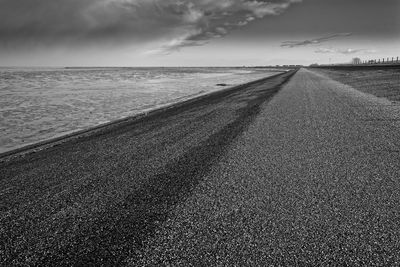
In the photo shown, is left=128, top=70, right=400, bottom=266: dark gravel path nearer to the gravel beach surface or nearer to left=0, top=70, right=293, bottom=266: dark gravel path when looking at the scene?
the gravel beach surface

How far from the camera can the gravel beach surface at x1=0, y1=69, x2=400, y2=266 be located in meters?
2.79

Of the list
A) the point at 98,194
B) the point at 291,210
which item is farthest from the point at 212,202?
the point at 98,194

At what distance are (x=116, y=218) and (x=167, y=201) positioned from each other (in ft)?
2.54

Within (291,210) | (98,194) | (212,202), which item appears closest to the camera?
(291,210)

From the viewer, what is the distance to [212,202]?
3.86 meters

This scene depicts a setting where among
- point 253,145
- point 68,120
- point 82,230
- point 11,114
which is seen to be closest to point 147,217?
point 82,230

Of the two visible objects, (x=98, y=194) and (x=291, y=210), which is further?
(x=98, y=194)

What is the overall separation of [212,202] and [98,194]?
1.95 metres

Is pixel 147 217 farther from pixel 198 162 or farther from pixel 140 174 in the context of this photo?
pixel 198 162

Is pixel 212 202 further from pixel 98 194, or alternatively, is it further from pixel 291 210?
pixel 98 194

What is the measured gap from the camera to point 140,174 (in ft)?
17.0

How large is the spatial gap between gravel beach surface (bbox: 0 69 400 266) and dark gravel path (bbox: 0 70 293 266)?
0.07 ft

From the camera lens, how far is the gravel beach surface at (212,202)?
2.79 metres

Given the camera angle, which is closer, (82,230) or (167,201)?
(82,230)
